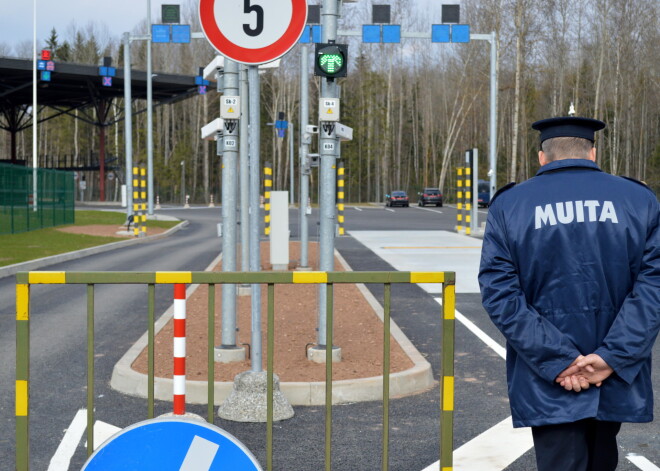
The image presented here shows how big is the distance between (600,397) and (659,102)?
75841mm

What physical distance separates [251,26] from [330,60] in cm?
201

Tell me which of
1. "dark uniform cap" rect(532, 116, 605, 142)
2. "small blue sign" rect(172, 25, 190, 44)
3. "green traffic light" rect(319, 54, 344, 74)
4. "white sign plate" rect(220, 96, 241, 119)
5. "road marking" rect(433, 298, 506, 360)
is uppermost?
"small blue sign" rect(172, 25, 190, 44)

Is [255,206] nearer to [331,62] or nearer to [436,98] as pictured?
[331,62]

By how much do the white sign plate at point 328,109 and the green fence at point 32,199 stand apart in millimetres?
19616

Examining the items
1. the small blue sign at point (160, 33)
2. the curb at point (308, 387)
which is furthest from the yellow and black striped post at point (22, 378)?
the small blue sign at point (160, 33)

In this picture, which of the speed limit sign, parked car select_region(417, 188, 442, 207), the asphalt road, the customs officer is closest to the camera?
the customs officer

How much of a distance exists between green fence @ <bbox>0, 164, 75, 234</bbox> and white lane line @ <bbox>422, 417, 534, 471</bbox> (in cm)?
2263

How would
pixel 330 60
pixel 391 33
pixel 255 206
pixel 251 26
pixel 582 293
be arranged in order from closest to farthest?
pixel 582 293, pixel 251 26, pixel 255 206, pixel 330 60, pixel 391 33

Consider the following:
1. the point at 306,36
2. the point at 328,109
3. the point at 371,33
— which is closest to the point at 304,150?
the point at 306,36

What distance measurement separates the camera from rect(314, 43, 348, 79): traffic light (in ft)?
26.5

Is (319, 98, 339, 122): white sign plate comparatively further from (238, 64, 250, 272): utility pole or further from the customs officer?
the customs officer

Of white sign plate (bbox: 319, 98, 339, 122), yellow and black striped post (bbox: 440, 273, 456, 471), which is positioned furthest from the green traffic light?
yellow and black striped post (bbox: 440, 273, 456, 471)

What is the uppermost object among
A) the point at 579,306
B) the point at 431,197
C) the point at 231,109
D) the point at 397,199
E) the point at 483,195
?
the point at 231,109

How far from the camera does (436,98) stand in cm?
9525
